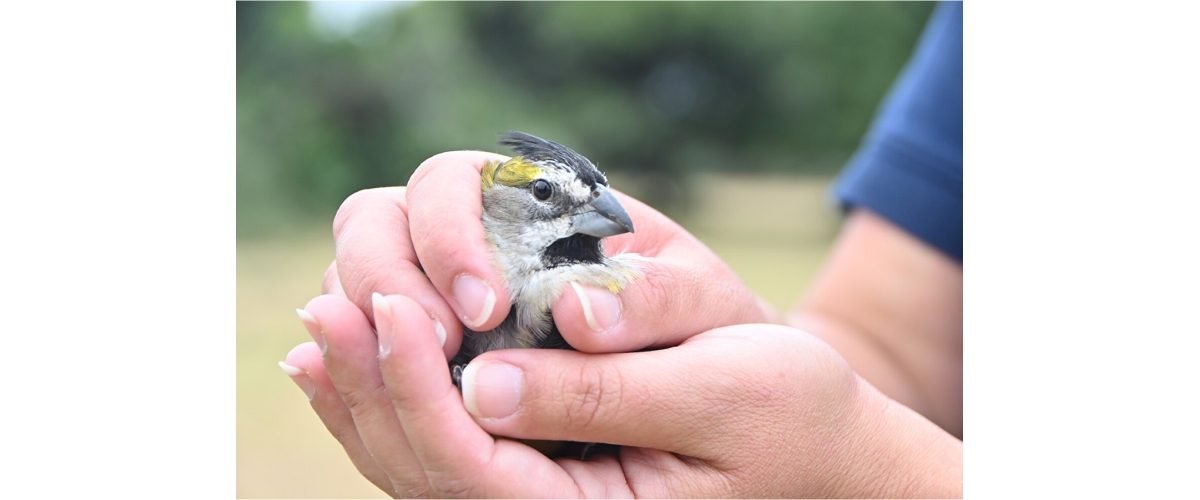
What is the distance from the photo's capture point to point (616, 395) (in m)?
1.40

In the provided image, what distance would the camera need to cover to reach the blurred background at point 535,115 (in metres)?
1.90

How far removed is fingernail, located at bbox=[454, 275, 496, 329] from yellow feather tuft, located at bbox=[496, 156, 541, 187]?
0.66 feet

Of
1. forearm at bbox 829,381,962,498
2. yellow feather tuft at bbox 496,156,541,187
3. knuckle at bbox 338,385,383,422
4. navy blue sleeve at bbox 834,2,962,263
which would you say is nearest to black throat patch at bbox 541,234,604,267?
yellow feather tuft at bbox 496,156,541,187

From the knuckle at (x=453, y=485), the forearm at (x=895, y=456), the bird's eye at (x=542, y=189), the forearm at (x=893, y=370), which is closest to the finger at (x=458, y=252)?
the bird's eye at (x=542, y=189)

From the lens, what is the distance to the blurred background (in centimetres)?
190

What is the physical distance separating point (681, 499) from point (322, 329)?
65 cm

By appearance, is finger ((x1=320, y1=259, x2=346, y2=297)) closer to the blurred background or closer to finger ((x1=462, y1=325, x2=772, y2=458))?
the blurred background

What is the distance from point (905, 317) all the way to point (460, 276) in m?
1.85

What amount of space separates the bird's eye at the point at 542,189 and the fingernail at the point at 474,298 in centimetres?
19

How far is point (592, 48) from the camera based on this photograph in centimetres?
545

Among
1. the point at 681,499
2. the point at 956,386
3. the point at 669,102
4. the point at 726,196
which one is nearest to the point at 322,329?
the point at 681,499

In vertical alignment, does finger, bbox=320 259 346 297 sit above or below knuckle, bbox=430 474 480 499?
above

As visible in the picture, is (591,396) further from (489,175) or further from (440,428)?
(489,175)
